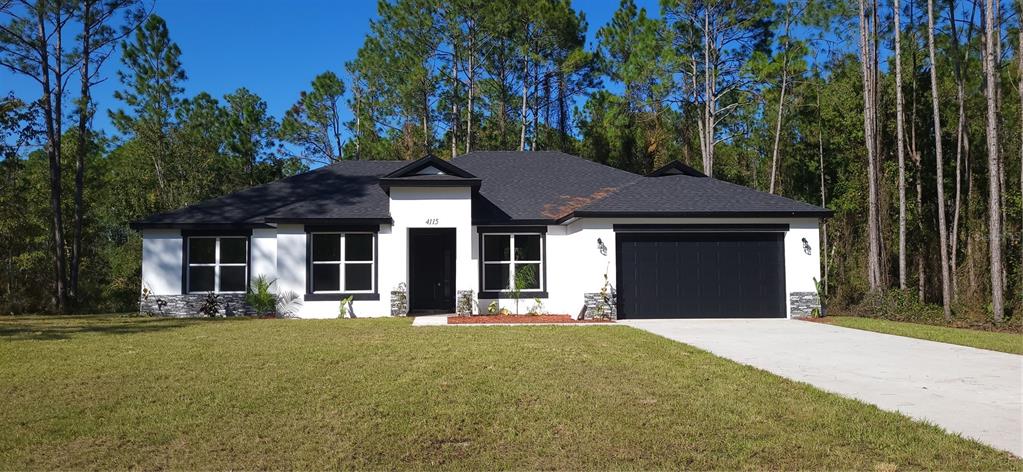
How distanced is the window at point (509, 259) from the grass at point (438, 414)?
7.70m

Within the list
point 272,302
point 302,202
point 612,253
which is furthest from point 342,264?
point 612,253

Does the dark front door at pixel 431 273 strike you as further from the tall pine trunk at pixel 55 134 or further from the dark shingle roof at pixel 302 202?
the tall pine trunk at pixel 55 134

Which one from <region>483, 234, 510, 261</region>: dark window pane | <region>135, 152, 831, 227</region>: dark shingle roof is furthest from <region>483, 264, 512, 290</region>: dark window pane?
<region>135, 152, 831, 227</region>: dark shingle roof

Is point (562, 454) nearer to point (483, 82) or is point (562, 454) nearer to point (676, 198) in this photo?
point (676, 198)

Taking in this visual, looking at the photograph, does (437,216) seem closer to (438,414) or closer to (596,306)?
(596,306)

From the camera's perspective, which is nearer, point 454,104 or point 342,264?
point 342,264

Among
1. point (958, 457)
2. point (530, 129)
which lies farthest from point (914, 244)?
point (958, 457)

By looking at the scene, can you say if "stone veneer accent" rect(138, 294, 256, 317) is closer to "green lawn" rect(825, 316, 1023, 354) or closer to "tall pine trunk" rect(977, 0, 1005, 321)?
"green lawn" rect(825, 316, 1023, 354)

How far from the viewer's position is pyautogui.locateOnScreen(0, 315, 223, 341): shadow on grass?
43.8ft

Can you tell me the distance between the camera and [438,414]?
20.4 feet

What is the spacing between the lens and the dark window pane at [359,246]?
1809 centimetres

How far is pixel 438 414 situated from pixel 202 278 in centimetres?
1521

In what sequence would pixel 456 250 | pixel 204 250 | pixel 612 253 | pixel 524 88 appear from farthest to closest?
pixel 524 88 → pixel 204 250 → pixel 456 250 → pixel 612 253

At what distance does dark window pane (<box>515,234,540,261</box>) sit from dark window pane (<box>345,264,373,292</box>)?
13.3 ft
